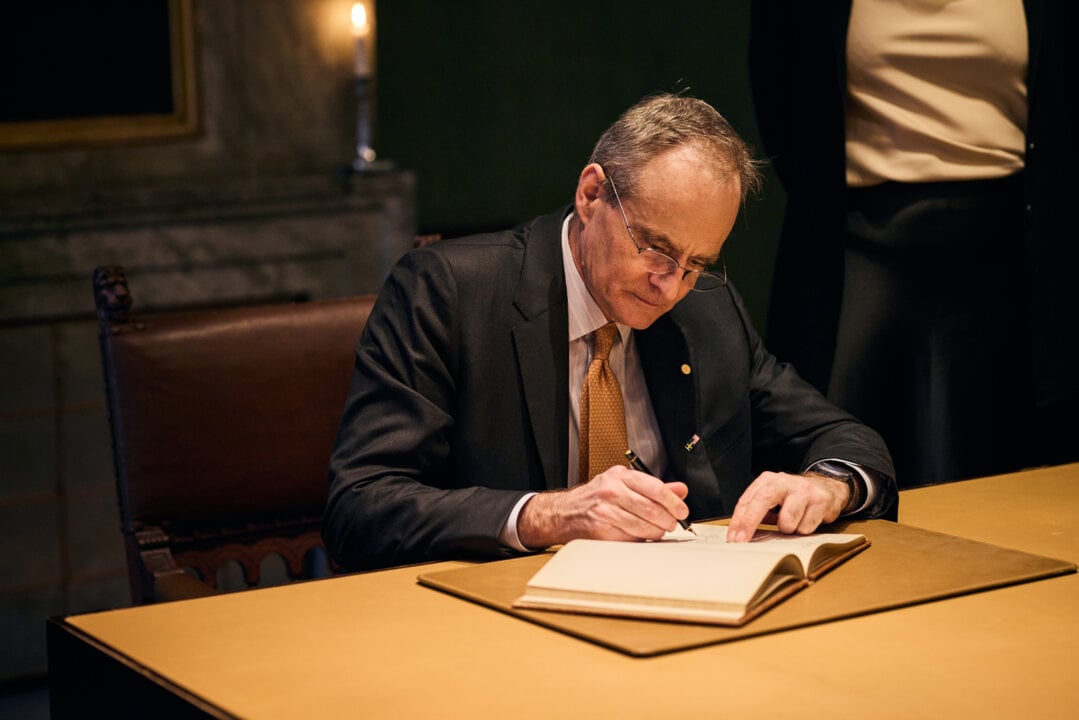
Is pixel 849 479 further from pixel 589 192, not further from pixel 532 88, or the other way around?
pixel 532 88

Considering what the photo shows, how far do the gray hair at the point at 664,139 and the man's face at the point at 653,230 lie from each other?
0.04 ft

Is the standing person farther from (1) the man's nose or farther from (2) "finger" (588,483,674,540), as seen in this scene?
(2) "finger" (588,483,674,540)

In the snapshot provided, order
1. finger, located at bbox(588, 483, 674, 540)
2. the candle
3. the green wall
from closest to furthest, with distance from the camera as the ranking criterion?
finger, located at bbox(588, 483, 674, 540) → the candle → the green wall

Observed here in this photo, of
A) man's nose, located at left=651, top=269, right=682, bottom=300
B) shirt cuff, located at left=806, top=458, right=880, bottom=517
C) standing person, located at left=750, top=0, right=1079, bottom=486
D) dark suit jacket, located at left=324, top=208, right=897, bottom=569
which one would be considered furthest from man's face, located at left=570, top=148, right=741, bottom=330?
standing person, located at left=750, top=0, right=1079, bottom=486

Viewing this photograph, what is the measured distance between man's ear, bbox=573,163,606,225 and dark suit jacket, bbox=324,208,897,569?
0.12 m

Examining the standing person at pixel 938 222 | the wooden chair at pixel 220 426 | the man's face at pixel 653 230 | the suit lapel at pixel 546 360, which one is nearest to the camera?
the man's face at pixel 653 230

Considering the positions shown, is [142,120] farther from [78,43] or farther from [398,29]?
[398,29]

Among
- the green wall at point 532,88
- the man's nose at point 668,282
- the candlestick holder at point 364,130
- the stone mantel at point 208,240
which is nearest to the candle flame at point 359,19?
the candlestick holder at point 364,130

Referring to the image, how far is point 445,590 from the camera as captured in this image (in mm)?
1763

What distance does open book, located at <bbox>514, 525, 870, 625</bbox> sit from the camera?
5.22 feet

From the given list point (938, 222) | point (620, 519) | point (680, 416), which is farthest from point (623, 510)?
point (938, 222)

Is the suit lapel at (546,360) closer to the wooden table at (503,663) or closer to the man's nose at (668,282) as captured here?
the man's nose at (668,282)

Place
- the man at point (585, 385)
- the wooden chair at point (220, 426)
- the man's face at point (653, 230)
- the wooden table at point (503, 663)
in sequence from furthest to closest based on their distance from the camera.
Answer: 1. the wooden chair at point (220, 426)
2. the man's face at point (653, 230)
3. the man at point (585, 385)
4. the wooden table at point (503, 663)

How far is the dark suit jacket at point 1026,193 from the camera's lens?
9.45ft
